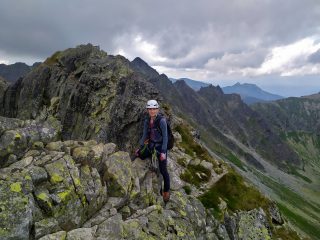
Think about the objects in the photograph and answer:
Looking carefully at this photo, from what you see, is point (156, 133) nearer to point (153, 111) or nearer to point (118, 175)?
point (153, 111)

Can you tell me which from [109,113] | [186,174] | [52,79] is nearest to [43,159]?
[186,174]

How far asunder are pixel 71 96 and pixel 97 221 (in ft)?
185

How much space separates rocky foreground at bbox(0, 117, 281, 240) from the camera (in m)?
17.6

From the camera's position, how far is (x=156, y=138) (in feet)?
A: 81.3

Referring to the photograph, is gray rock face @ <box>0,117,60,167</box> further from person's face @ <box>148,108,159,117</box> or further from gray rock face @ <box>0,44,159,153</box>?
gray rock face @ <box>0,44,159,153</box>

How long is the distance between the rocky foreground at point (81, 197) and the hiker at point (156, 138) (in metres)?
1.67

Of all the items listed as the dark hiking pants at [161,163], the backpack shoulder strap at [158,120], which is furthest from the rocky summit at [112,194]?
the backpack shoulder strap at [158,120]

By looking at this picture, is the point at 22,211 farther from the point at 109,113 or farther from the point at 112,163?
the point at 109,113

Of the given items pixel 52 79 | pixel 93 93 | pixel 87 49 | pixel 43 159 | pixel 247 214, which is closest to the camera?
pixel 43 159

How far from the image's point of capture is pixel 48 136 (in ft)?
100

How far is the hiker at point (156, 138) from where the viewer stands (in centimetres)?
2345

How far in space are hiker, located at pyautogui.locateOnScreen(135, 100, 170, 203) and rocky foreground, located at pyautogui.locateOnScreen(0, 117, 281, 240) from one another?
5.46 ft

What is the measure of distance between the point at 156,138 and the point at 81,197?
722 centimetres

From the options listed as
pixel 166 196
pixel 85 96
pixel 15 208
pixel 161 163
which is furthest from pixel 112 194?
pixel 85 96
